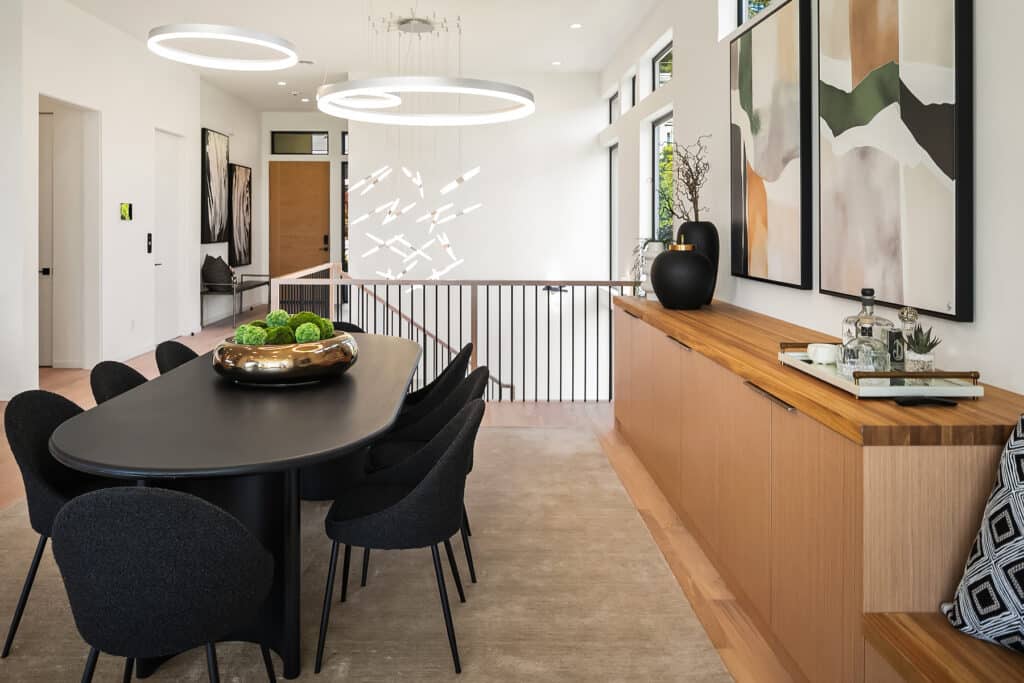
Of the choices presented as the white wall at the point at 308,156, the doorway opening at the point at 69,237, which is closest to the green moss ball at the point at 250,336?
the doorway opening at the point at 69,237

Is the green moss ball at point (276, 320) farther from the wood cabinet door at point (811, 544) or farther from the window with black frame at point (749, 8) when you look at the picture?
the window with black frame at point (749, 8)

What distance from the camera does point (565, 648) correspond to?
2760mm

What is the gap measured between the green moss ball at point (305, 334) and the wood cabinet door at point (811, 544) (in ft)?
5.58

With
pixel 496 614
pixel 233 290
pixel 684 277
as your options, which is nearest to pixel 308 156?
pixel 233 290

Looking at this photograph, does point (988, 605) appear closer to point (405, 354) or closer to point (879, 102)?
point (879, 102)

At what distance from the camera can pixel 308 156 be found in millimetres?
13633

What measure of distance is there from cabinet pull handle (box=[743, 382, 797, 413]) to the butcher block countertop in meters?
0.02

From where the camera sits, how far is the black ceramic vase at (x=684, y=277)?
4660mm

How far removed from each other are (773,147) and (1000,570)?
2.86 m

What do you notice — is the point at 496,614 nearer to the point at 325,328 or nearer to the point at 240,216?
the point at 325,328

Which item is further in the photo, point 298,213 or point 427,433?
point 298,213

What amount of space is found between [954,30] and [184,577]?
2.56 m

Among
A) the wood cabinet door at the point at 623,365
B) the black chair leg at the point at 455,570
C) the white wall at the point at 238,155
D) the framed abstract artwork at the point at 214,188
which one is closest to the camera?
the black chair leg at the point at 455,570

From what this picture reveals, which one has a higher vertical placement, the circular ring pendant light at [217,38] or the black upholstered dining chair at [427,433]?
the circular ring pendant light at [217,38]
